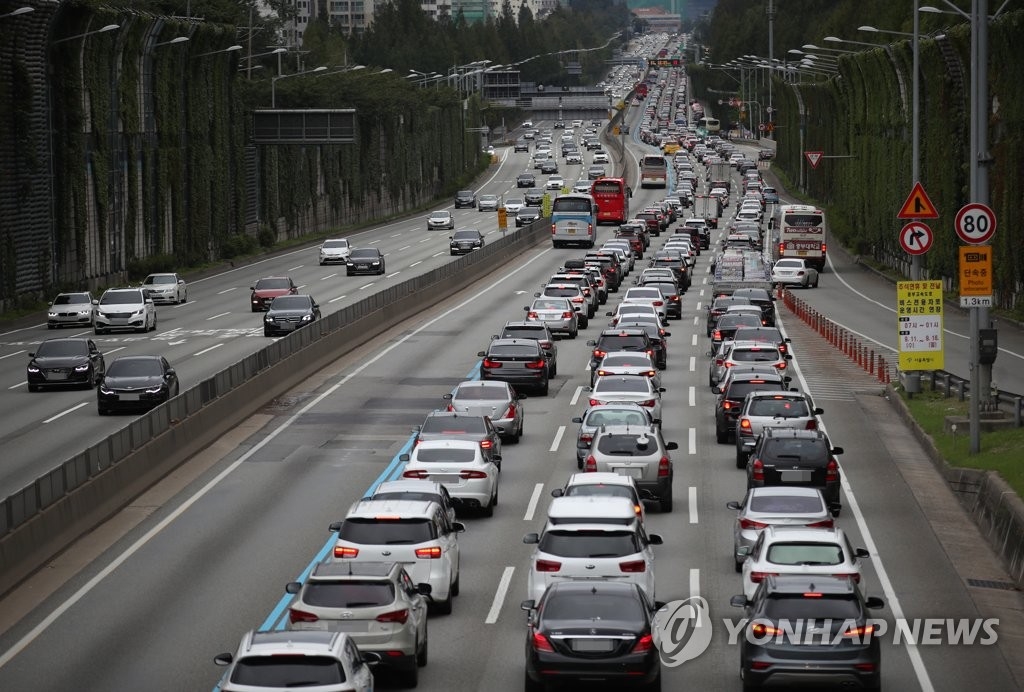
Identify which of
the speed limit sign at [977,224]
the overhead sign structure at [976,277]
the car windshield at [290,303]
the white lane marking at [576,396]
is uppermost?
the speed limit sign at [977,224]

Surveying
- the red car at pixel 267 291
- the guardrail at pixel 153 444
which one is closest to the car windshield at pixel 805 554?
the guardrail at pixel 153 444

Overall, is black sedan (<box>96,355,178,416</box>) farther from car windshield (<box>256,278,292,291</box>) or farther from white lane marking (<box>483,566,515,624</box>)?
car windshield (<box>256,278,292,291</box>)

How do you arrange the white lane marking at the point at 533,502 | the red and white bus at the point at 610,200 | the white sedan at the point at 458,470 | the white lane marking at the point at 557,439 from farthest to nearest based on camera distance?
the red and white bus at the point at 610,200, the white lane marking at the point at 557,439, the white lane marking at the point at 533,502, the white sedan at the point at 458,470

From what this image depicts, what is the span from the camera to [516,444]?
1433 inches

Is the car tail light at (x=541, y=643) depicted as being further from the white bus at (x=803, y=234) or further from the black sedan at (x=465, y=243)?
the black sedan at (x=465, y=243)

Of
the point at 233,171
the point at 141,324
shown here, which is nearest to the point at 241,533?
the point at 141,324

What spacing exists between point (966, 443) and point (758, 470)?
6642 millimetres

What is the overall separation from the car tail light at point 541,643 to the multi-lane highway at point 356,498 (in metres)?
1.56

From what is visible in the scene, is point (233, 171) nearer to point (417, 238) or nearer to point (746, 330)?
point (417, 238)

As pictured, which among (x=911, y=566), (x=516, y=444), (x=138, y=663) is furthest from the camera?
(x=516, y=444)

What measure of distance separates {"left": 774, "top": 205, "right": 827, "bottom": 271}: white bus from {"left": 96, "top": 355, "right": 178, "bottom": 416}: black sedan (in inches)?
2055

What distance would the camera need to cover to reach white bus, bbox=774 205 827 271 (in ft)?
288

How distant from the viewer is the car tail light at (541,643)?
17453mm

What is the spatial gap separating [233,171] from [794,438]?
79630 millimetres
